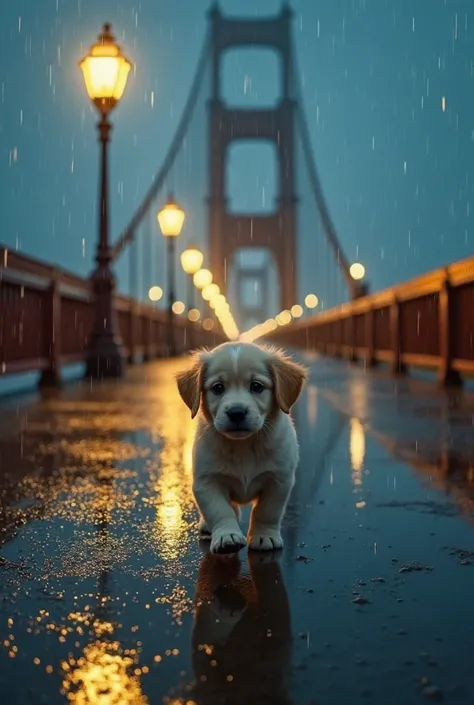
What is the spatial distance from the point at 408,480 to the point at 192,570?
165cm

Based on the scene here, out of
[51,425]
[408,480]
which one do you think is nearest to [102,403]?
[51,425]

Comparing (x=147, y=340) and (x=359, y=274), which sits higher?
(x=359, y=274)

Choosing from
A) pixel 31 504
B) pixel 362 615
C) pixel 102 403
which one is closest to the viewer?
pixel 362 615

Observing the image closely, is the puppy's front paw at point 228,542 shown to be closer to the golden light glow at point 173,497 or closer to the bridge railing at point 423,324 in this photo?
the golden light glow at point 173,497

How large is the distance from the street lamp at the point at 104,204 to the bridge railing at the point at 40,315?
29cm

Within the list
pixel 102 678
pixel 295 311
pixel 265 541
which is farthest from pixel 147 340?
pixel 295 311

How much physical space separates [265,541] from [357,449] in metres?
2.31

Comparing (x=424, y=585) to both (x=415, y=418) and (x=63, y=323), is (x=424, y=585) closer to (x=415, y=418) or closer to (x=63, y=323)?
(x=415, y=418)

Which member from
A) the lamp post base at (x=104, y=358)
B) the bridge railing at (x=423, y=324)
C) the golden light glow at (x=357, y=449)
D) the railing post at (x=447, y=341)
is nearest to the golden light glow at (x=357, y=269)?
the bridge railing at (x=423, y=324)

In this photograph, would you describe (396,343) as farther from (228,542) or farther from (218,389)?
(228,542)

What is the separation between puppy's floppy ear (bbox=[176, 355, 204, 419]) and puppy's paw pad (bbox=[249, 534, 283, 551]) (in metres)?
0.40

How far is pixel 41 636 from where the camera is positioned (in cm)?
171

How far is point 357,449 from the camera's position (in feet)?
15.3

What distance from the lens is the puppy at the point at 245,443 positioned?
2369 mm
